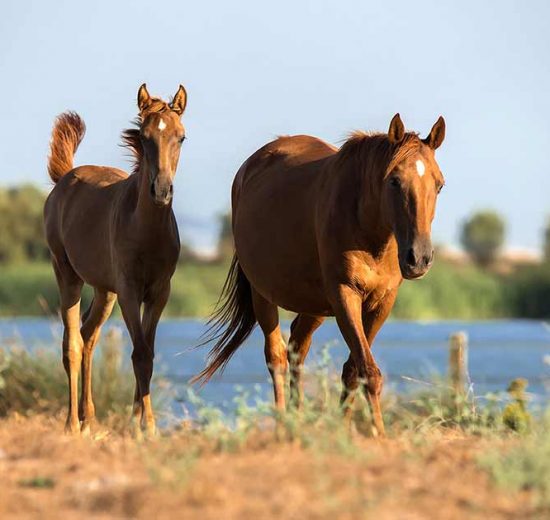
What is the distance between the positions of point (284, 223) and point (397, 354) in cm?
1927

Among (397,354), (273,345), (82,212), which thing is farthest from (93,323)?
(397,354)

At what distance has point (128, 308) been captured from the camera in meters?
8.26

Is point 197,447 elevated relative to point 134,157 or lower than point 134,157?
lower

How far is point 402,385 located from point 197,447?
14.3 m

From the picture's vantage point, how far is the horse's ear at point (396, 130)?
7000 mm

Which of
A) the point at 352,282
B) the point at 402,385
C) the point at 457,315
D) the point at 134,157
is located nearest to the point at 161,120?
the point at 134,157

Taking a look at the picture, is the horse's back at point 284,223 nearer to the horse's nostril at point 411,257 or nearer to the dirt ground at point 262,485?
the horse's nostril at point 411,257

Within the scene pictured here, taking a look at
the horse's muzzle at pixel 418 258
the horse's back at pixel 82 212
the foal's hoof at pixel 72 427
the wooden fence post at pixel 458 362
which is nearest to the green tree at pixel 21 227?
the wooden fence post at pixel 458 362

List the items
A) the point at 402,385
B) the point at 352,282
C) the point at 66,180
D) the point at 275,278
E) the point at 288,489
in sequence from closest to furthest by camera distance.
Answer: the point at 288,489, the point at 352,282, the point at 275,278, the point at 66,180, the point at 402,385

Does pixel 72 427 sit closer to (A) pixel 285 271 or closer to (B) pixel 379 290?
(A) pixel 285 271

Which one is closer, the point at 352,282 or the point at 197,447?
the point at 197,447

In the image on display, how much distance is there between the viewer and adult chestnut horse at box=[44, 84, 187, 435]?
8.13 metres

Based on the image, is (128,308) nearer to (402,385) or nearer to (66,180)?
(66,180)

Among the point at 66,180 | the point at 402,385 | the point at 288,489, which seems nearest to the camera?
the point at 288,489
